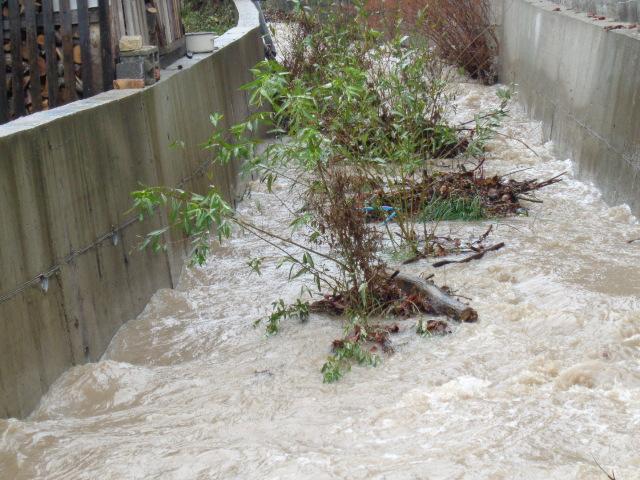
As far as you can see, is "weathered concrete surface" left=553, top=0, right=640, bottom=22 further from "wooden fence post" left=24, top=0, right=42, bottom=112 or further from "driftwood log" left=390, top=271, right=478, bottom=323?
"wooden fence post" left=24, top=0, right=42, bottom=112

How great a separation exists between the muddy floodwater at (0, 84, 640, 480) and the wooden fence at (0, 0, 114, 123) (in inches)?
71.2

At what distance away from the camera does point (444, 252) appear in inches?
282

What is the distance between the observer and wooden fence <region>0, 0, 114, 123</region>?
7059 mm

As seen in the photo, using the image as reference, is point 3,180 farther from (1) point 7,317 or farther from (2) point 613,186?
(2) point 613,186

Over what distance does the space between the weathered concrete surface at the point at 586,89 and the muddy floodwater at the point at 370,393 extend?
1.42m

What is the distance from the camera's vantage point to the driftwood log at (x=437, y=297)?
5.71 m

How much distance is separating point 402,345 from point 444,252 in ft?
6.06

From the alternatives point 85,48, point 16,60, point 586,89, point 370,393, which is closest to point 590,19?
point 586,89

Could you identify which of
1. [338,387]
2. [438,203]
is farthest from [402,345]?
[438,203]

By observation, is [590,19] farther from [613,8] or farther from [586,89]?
[586,89]

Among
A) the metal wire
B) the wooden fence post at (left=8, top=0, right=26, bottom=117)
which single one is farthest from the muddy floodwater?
the wooden fence post at (left=8, top=0, right=26, bottom=117)

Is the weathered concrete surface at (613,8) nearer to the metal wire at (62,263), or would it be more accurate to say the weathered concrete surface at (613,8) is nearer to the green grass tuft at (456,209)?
the green grass tuft at (456,209)

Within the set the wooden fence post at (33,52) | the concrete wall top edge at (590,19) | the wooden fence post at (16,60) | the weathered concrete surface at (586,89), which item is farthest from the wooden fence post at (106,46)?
the concrete wall top edge at (590,19)

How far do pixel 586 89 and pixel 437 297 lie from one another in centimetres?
468
